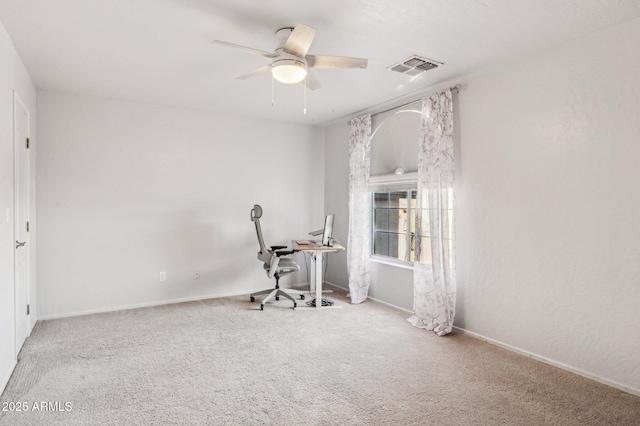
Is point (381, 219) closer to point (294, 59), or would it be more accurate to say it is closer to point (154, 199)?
point (294, 59)

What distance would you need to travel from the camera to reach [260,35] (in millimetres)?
2779

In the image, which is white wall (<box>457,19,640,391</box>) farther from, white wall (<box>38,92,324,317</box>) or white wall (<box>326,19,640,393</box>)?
white wall (<box>38,92,324,317</box>)

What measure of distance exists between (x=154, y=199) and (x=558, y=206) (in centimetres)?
450

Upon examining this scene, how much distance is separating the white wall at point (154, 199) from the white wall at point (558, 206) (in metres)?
2.88

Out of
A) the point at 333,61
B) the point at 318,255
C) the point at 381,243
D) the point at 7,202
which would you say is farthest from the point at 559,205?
the point at 7,202

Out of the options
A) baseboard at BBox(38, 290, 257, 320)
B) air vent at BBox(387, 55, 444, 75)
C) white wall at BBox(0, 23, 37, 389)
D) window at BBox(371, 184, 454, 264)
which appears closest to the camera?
white wall at BBox(0, 23, 37, 389)

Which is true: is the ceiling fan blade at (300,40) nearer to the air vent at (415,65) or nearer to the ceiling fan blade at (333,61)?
the ceiling fan blade at (333,61)

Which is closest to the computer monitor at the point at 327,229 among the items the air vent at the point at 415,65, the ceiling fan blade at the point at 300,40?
the air vent at the point at 415,65

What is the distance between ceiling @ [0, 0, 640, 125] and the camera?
7.77 ft

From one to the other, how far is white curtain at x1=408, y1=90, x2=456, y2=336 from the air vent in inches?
19.4

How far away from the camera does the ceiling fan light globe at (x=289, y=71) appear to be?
2.51 metres

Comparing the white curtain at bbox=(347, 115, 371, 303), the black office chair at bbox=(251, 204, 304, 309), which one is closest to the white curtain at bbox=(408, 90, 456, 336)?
the white curtain at bbox=(347, 115, 371, 303)

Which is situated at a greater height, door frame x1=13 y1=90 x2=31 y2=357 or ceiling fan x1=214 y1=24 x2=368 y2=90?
ceiling fan x1=214 y1=24 x2=368 y2=90

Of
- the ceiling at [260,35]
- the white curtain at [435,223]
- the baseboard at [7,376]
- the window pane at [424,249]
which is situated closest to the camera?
the ceiling at [260,35]
